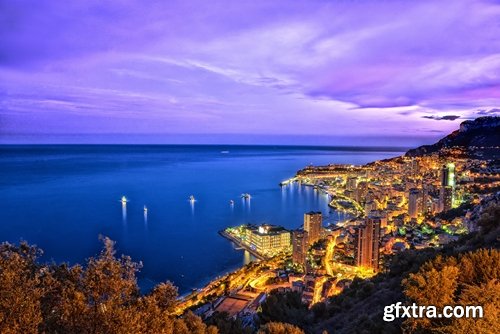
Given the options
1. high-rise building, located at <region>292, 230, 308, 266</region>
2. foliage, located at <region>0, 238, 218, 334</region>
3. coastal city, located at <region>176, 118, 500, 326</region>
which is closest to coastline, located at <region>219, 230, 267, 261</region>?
coastal city, located at <region>176, 118, 500, 326</region>

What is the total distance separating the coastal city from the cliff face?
18.0 ft

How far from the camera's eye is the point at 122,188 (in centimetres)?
3125

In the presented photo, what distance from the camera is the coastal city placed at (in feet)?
35.9

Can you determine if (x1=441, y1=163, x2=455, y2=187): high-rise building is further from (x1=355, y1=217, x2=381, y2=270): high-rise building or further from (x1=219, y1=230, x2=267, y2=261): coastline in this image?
(x1=219, y1=230, x2=267, y2=261): coastline

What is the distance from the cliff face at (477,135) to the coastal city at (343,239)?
548cm

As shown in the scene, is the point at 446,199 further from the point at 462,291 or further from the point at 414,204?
the point at 462,291

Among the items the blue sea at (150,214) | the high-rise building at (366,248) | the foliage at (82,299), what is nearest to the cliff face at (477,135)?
the blue sea at (150,214)

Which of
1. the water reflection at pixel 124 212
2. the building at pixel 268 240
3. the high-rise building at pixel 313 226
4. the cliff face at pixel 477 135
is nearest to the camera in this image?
the building at pixel 268 240

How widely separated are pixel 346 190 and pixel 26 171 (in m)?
32.5

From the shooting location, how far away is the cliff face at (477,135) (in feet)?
130

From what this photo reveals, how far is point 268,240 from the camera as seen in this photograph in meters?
17.2

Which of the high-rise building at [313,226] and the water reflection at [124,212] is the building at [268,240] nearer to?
the high-rise building at [313,226]

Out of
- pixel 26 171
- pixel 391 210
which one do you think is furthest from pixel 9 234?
pixel 26 171

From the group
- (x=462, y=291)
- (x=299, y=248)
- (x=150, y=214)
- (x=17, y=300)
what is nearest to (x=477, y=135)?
(x=299, y=248)
